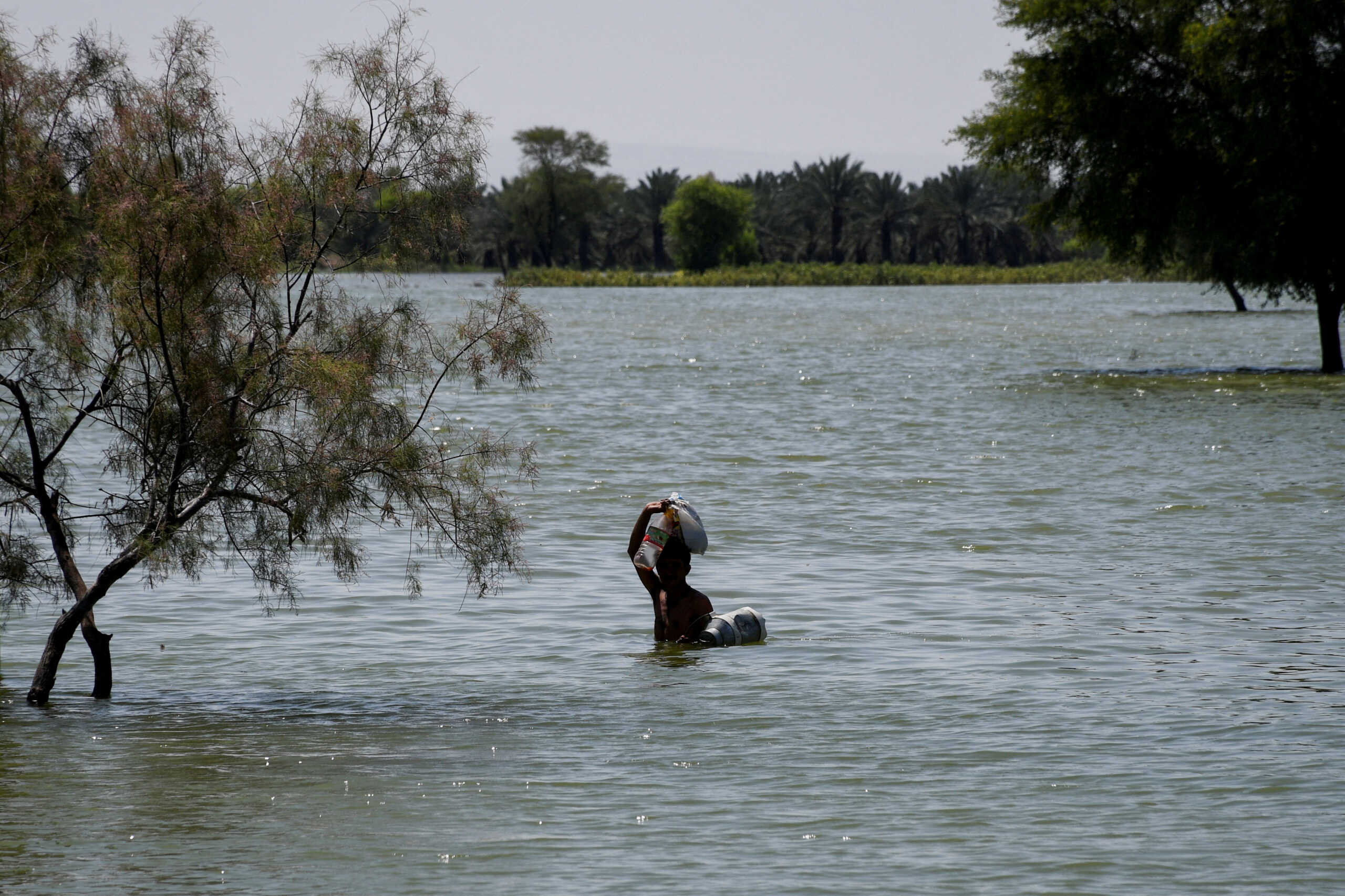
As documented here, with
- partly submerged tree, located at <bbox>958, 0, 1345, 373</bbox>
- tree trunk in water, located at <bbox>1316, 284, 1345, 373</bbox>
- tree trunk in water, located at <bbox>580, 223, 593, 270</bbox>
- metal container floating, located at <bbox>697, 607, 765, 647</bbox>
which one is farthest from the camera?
tree trunk in water, located at <bbox>580, 223, 593, 270</bbox>

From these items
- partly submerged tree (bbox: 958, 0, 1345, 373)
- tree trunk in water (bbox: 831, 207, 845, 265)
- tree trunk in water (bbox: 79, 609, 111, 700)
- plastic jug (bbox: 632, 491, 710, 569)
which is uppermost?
tree trunk in water (bbox: 831, 207, 845, 265)

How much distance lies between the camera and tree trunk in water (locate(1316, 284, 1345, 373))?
37719mm

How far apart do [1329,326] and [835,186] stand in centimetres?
8318

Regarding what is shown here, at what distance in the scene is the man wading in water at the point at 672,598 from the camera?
12688 mm

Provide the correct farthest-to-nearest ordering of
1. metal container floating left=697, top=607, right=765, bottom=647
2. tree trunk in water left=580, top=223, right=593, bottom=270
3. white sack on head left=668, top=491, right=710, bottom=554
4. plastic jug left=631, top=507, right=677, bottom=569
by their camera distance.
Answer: tree trunk in water left=580, top=223, right=593, bottom=270 → metal container floating left=697, top=607, right=765, bottom=647 → plastic jug left=631, top=507, right=677, bottom=569 → white sack on head left=668, top=491, right=710, bottom=554

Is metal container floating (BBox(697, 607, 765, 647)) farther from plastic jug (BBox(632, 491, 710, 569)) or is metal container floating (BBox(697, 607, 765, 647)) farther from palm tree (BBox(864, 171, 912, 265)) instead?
palm tree (BBox(864, 171, 912, 265))

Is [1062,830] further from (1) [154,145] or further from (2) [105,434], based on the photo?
(2) [105,434]

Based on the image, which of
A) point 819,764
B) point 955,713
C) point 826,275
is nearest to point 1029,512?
point 955,713

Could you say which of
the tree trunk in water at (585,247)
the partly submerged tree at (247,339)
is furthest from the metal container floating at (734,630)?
the tree trunk in water at (585,247)

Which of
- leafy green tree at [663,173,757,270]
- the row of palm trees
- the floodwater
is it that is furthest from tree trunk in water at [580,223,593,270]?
the floodwater

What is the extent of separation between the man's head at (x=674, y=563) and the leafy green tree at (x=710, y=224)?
11727 cm

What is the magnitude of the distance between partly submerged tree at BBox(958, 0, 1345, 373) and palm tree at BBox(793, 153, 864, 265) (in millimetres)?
79626

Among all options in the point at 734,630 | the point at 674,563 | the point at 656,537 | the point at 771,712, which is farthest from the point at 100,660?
the point at 734,630

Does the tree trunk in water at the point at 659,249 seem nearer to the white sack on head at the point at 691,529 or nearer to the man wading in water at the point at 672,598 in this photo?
the man wading in water at the point at 672,598
